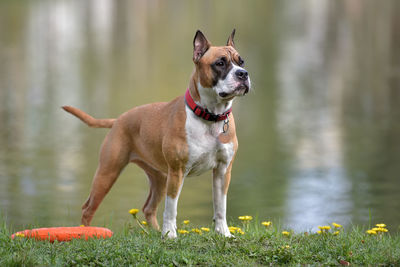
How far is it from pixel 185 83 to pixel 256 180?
11.6 meters

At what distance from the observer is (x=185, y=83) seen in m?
26.1

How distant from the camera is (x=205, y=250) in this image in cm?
605

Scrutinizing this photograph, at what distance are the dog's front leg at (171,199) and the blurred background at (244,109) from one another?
1.81m

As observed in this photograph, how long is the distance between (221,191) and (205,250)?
722 millimetres

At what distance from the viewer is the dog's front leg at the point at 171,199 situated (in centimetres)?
635

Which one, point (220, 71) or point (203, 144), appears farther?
point (203, 144)

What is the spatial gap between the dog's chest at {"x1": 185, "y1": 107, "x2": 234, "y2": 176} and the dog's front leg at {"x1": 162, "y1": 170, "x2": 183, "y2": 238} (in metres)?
0.13

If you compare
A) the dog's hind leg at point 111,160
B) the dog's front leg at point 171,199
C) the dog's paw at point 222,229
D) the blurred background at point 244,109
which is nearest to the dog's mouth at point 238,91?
the dog's front leg at point 171,199

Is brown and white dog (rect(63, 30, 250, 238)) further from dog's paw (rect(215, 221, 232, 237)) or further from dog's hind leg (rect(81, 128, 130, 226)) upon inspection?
dog's hind leg (rect(81, 128, 130, 226))

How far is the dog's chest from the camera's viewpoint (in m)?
6.24

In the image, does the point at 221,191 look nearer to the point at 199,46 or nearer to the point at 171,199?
the point at 171,199

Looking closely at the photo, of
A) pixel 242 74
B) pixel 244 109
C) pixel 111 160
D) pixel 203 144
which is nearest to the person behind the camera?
pixel 242 74

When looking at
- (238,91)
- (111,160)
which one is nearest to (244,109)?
(111,160)

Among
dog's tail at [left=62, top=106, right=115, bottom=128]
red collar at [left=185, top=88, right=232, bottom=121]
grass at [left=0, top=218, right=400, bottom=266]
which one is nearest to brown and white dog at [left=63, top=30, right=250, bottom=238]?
red collar at [left=185, top=88, right=232, bottom=121]
